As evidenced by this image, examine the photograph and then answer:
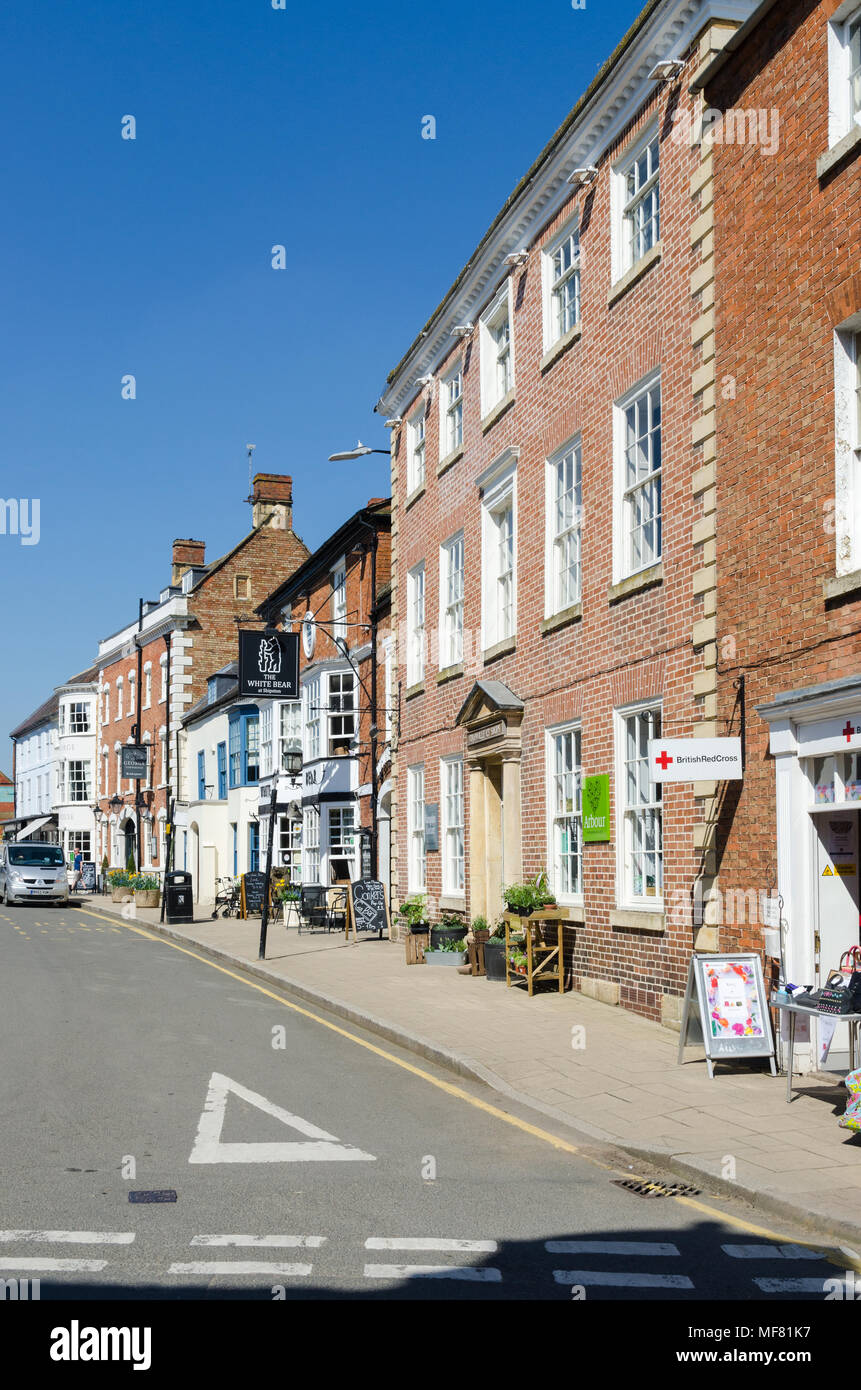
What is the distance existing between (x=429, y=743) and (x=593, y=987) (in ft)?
26.2

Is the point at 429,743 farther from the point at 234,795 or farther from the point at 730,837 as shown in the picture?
the point at 234,795

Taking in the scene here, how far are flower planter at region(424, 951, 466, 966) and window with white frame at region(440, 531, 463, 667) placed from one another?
4.55 meters

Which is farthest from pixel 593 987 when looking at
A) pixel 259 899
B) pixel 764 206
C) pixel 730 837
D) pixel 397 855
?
pixel 259 899

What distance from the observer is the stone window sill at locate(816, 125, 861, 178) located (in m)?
9.89

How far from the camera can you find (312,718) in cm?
3275

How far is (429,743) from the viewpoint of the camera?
2225cm

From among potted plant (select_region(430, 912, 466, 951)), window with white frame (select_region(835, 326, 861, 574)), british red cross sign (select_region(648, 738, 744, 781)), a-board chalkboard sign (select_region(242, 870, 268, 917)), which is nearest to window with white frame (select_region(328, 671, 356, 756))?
a-board chalkboard sign (select_region(242, 870, 268, 917))

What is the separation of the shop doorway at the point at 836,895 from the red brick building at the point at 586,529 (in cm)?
192

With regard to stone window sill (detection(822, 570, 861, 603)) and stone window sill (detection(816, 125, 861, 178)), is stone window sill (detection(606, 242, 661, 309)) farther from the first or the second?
stone window sill (detection(822, 570, 861, 603))

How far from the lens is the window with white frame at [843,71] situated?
10.3m

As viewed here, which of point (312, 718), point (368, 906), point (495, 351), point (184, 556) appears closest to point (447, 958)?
point (368, 906)

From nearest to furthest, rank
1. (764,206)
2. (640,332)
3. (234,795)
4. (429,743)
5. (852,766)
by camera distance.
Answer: (852,766), (764,206), (640,332), (429,743), (234,795)

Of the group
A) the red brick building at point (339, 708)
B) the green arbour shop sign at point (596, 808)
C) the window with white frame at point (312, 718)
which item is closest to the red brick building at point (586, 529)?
the green arbour shop sign at point (596, 808)

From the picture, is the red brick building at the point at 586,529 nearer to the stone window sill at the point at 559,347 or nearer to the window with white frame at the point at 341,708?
the stone window sill at the point at 559,347
